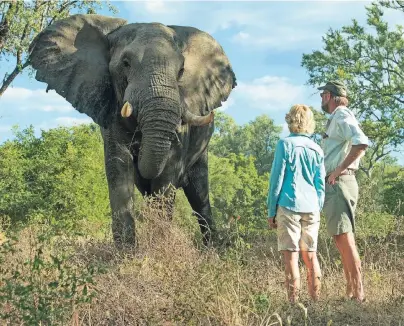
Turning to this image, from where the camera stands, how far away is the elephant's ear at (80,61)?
10.4 meters

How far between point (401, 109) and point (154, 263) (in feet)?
99.6

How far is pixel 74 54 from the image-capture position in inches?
432

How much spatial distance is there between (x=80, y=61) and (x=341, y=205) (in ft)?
17.1

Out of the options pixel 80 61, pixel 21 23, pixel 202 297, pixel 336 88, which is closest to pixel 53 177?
pixel 21 23

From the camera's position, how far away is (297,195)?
22.4 feet

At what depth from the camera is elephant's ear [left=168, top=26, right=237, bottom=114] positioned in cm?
1067

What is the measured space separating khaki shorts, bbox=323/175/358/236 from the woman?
1.40ft

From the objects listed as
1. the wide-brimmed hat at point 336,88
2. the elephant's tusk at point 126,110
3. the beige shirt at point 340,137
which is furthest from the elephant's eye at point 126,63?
the beige shirt at point 340,137

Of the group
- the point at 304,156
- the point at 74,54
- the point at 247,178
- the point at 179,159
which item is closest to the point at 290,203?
the point at 304,156

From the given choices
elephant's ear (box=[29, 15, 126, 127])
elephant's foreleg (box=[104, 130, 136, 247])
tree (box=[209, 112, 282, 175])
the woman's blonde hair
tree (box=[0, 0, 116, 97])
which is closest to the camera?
the woman's blonde hair

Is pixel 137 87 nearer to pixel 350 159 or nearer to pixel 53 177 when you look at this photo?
pixel 350 159

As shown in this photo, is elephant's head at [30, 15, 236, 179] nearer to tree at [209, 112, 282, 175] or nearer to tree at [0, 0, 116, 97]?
tree at [0, 0, 116, 97]

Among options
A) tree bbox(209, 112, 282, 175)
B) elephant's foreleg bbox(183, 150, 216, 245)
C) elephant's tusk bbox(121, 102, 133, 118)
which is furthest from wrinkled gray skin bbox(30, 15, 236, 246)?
tree bbox(209, 112, 282, 175)

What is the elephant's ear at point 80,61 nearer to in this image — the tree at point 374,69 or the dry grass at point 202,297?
the dry grass at point 202,297
